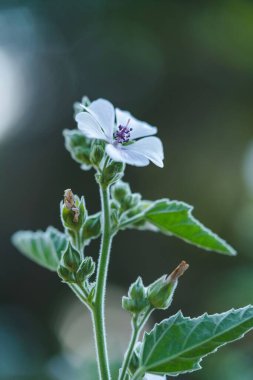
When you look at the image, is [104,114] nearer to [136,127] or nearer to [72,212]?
[136,127]

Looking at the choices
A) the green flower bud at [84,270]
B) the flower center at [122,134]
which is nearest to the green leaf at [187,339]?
→ the green flower bud at [84,270]

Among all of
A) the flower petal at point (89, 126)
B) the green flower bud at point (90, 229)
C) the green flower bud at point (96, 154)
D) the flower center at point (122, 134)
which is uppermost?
the flower center at point (122, 134)

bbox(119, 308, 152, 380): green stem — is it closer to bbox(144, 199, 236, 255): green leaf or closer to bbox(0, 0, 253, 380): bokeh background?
bbox(144, 199, 236, 255): green leaf

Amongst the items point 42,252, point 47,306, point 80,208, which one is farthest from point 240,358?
point 47,306

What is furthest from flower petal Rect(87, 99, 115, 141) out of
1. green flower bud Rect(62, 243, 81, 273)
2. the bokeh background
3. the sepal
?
the bokeh background

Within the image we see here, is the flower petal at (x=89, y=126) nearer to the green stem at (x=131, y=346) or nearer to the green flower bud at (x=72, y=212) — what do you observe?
the green flower bud at (x=72, y=212)

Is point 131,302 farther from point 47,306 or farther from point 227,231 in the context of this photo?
point 47,306
